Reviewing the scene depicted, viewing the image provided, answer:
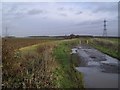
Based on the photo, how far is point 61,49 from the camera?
12867 millimetres

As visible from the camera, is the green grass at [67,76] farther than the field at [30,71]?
Yes

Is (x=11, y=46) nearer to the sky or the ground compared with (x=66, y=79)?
nearer to the sky

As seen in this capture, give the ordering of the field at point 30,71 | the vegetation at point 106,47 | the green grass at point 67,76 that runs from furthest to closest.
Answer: the vegetation at point 106,47
the green grass at point 67,76
the field at point 30,71

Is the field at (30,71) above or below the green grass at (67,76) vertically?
above

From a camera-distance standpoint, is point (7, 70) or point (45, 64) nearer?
point (7, 70)

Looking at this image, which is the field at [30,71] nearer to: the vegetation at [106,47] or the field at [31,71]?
the field at [31,71]

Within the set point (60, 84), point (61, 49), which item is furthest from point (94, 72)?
point (60, 84)

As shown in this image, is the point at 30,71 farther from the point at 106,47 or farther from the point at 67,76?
the point at 106,47

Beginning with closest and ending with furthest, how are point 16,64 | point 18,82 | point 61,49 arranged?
point 18,82, point 16,64, point 61,49

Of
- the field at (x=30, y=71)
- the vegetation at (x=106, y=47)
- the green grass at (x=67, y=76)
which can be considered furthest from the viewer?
the vegetation at (x=106, y=47)

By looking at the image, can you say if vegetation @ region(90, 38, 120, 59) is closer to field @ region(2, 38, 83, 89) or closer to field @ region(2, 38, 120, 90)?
field @ region(2, 38, 120, 90)

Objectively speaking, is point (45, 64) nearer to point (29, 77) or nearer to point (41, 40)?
point (29, 77)

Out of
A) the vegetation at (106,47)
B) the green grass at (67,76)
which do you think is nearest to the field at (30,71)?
the green grass at (67,76)

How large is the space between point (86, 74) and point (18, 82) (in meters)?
4.08
